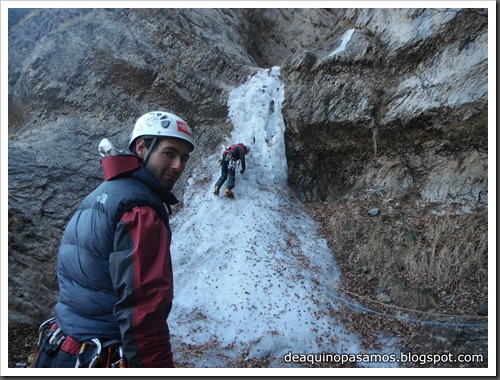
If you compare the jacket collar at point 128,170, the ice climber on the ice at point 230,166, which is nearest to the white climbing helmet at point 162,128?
the jacket collar at point 128,170

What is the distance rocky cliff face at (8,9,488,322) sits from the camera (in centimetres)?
968

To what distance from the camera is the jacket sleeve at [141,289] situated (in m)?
2.20

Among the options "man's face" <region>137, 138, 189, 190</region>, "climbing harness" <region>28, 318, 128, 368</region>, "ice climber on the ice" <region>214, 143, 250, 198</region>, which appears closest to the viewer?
"climbing harness" <region>28, 318, 128, 368</region>

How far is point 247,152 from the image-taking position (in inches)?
491

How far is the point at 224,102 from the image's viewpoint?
14922mm

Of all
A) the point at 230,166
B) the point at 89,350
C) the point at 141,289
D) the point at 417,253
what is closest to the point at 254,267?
Answer: the point at 417,253

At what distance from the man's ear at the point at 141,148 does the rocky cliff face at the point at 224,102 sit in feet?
22.7

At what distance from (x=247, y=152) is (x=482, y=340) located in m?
8.21

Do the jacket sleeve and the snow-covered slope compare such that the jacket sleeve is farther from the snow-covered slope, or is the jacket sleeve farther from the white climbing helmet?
the snow-covered slope

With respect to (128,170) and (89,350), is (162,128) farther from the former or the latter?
(89,350)

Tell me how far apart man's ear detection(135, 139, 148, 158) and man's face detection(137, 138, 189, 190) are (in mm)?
14

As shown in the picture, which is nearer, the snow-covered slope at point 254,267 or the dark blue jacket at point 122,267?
the dark blue jacket at point 122,267

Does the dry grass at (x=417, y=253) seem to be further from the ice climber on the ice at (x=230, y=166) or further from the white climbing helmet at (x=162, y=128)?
the white climbing helmet at (x=162, y=128)

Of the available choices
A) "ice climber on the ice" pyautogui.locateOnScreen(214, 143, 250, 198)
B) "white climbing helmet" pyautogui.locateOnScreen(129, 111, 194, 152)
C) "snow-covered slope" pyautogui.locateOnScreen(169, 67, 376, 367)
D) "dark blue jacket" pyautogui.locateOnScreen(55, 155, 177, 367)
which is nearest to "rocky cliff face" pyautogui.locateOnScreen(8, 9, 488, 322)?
"snow-covered slope" pyautogui.locateOnScreen(169, 67, 376, 367)
